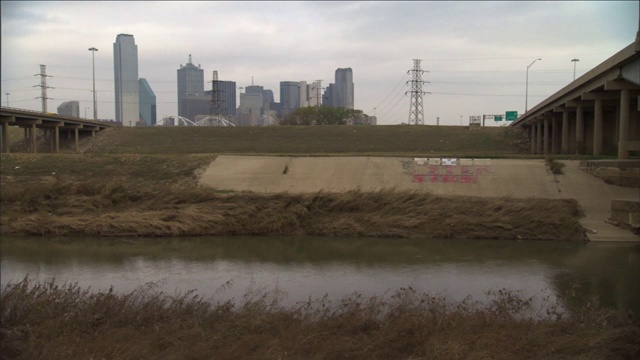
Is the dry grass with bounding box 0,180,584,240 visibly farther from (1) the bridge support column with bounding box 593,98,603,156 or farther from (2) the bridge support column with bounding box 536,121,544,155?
(2) the bridge support column with bounding box 536,121,544,155

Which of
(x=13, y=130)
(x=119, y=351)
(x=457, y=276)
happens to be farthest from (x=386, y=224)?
(x=13, y=130)

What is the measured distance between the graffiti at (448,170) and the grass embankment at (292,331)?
1788cm

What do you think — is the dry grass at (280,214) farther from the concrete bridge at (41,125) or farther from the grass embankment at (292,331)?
the concrete bridge at (41,125)

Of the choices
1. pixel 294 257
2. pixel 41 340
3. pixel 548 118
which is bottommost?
pixel 294 257

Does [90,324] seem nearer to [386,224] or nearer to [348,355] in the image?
[348,355]

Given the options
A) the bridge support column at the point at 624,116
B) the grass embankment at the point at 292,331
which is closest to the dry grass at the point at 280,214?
the bridge support column at the point at 624,116

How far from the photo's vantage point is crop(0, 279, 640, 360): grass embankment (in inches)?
290

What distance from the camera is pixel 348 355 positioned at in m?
7.39

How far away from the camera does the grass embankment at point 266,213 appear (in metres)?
22.5

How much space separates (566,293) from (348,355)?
787 centimetres

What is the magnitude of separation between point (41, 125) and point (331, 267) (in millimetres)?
54646

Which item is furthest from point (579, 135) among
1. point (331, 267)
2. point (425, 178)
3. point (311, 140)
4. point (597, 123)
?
point (331, 267)

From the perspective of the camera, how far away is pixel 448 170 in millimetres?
28531

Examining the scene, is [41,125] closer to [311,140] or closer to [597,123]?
[311,140]
